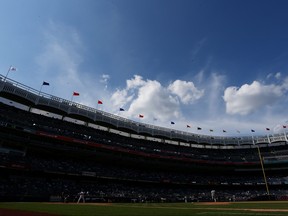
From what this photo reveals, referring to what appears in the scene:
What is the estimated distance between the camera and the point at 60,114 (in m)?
52.9

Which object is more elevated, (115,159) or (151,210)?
(115,159)

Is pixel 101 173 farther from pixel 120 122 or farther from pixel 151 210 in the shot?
pixel 151 210

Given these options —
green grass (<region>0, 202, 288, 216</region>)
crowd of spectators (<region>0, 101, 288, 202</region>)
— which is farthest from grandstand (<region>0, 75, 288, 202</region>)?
green grass (<region>0, 202, 288, 216</region>)

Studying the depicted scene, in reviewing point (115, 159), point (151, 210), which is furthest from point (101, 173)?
A: point (151, 210)

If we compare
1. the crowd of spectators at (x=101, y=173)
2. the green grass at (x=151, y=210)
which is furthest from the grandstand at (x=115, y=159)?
the green grass at (x=151, y=210)

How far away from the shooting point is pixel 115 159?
5409 centimetres

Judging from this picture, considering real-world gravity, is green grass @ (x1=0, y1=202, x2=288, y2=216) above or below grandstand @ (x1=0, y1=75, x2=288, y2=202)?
below

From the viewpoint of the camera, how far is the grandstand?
3962 cm

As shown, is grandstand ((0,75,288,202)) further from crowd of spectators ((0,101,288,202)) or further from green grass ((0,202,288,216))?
green grass ((0,202,288,216))

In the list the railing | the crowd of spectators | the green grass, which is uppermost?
the railing

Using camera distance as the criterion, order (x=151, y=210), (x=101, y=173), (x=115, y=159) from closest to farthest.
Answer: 1. (x=151, y=210)
2. (x=101, y=173)
3. (x=115, y=159)

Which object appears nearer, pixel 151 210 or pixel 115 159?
pixel 151 210

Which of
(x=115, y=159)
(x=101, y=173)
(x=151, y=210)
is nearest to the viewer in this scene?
(x=151, y=210)

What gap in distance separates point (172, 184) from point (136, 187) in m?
11.6
